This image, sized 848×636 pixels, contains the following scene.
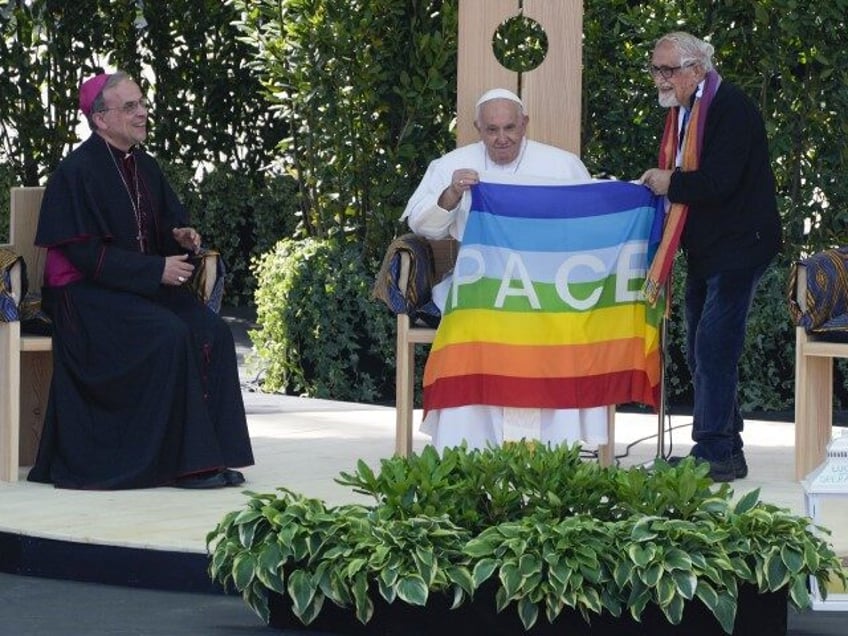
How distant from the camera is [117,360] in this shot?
7.74m

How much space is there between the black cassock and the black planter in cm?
194

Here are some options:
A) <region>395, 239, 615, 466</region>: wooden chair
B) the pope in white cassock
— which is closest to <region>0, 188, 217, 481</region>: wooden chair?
<region>395, 239, 615, 466</region>: wooden chair

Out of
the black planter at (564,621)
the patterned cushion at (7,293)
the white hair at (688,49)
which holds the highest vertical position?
the white hair at (688,49)

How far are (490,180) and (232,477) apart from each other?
4.51ft

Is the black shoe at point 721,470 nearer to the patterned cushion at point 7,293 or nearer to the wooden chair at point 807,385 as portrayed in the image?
the wooden chair at point 807,385

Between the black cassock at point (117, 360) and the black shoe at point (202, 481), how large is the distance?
0.11ft

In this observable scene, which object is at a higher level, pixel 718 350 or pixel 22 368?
pixel 718 350

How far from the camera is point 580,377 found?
25.8ft

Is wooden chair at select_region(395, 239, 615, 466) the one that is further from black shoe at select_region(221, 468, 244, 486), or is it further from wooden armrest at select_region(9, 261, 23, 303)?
wooden armrest at select_region(9, 261, 23, 303)

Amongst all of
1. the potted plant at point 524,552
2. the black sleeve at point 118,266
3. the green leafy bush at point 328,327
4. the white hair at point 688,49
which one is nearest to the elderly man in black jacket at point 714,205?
the white hair at point 688,49

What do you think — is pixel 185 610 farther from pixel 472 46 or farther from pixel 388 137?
pixel 388 137

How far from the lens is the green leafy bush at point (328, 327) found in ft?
36.9

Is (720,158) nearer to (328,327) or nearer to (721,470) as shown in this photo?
(721,470)

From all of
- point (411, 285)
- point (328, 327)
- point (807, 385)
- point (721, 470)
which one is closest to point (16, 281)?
point (411, 285)
